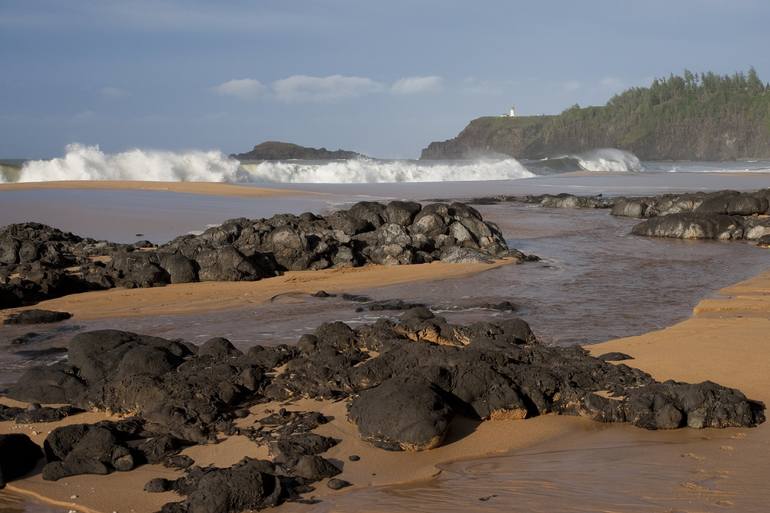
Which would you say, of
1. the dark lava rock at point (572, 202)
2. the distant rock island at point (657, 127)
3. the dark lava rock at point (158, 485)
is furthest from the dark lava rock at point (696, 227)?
the distant rock island at point (657, 127)

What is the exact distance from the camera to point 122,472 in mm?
5406

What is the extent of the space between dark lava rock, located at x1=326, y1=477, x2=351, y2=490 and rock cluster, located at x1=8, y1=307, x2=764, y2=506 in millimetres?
117

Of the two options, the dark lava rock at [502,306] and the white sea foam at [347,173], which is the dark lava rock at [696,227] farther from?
the white sea foam at [347,173]

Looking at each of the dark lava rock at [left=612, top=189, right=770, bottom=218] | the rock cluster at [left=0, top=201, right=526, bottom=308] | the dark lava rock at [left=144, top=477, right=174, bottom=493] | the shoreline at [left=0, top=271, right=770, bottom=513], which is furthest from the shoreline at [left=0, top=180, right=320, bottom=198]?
the dark lava rock at [left=144, top=477, right=174, bottom=493]

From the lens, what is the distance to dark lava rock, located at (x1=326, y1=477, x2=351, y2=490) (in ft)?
16.8

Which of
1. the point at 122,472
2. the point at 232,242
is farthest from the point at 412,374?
the point at 232,242

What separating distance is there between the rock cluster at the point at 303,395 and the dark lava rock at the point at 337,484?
12cm

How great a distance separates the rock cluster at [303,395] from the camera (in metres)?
5.41

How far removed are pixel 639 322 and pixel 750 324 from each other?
120 centimetres

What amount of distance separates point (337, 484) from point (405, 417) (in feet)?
2.59

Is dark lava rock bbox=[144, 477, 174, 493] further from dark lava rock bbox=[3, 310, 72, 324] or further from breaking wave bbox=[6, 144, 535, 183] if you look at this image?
breaking wave bbox=[6, 144, 535, 183]

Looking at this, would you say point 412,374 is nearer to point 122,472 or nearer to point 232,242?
point 122,472

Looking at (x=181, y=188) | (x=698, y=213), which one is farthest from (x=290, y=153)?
(x=698, y=213)

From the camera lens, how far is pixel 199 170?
5278 cm
